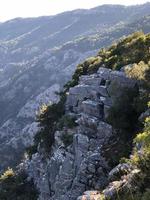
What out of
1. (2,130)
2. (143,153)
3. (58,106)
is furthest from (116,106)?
(2,130)

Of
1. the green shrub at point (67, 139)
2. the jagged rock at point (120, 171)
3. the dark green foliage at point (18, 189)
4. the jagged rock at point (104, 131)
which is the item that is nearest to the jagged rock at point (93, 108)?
the jagged rock at point (104, 131)

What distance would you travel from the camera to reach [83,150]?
32.4 meters

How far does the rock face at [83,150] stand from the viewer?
29.4 metres

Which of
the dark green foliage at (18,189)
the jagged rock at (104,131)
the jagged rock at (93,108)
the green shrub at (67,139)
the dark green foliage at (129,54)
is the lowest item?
the dark green foliage at (18,189)

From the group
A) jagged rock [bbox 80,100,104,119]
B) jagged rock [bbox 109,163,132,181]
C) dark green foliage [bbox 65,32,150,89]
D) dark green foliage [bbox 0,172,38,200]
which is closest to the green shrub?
jagged rock [bbox 80,100,104,119]

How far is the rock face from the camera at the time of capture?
29.4 m

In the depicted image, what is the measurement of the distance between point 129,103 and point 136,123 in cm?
178

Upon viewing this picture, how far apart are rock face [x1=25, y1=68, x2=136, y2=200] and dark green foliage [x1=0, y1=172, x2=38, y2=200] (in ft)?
3.45

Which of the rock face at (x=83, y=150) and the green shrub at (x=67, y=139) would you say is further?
the green shrub at (x=67, y=139)

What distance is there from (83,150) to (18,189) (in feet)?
37.3

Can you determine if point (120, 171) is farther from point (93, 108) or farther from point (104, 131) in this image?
point (93, 108)

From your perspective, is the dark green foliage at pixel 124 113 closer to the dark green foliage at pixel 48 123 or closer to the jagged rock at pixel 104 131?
the jagged rock at pixel 104 131

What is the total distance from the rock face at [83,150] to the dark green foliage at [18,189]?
1051mm

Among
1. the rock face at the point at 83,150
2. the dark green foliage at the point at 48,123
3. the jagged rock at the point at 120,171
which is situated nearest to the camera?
the jagged rock at the point at 120,171
